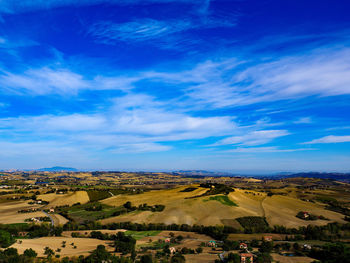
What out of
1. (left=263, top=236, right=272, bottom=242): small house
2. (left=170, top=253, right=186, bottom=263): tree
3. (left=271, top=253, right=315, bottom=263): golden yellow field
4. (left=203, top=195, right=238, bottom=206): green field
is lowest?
(left=263, top=236, right=272, bottom=242): small house

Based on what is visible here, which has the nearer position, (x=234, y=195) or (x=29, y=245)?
(x=29, y=245)

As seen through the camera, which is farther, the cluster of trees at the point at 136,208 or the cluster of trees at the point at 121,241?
the cluster of trees at the point at 136,208

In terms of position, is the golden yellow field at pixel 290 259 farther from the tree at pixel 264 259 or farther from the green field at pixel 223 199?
the green field at pixel 223 199

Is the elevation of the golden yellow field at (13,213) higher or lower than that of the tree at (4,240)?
lower

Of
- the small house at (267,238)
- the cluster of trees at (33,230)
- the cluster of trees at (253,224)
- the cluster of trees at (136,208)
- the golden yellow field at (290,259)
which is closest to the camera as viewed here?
the golden yellow field at (290,259)

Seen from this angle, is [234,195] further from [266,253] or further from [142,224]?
[266,253]

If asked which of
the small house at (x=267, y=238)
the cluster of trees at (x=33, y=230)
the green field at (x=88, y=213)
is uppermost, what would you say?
the small house at (x=267, y=238)

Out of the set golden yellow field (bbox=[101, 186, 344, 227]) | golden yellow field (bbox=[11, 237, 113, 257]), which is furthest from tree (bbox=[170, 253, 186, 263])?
golden yellow field (bbox=[101, 186, 344, 227])

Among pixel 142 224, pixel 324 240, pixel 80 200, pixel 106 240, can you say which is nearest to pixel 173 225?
pixel 142 224

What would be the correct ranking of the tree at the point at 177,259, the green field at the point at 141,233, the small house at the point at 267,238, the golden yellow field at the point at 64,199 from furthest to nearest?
1. the golden yellow field at the point at 64,199
2. the green field at the point at 141,233
3. the small house at the point at 267,238
4. the tree at the point at 177,259

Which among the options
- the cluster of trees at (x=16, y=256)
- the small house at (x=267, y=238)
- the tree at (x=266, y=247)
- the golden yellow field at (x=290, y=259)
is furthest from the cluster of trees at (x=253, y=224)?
the cluster of trees at (x=16, y=256)

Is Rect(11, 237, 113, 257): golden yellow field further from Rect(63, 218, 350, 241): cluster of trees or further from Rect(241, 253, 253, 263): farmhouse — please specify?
Rect(241, 253, 253, 263): farmhouse
